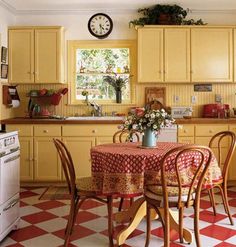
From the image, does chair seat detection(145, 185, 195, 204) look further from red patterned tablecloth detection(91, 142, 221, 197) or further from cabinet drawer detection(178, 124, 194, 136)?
cabinet drawer detection(178, 124, 194, 136)

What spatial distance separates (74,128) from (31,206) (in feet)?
4.24

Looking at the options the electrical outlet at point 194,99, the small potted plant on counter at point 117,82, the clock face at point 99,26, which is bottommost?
the electrical outlet at point 194,99

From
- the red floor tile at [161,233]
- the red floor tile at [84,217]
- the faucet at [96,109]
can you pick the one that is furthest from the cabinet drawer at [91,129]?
the red floor tile at [161,233]

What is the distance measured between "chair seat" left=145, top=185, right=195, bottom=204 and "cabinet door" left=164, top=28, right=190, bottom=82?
272 cm

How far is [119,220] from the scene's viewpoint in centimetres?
363

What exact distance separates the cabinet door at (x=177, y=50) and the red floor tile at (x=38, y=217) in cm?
263

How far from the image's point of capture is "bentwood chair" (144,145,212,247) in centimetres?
277

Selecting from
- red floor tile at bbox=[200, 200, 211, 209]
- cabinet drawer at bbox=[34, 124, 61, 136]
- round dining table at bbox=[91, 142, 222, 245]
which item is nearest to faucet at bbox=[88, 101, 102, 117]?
cabinet drawer at bbox=[34, 124, 61, 136]

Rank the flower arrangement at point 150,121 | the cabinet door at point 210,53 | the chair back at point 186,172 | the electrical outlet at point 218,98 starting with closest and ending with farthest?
the chair back at point 186,172 < the flower arrangement at point 150,121 < the cabinet door at point 210,53 < the electrical outlet at point 218,98

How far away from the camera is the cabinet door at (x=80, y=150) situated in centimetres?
518

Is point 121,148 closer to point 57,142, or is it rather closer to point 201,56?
point 57,142

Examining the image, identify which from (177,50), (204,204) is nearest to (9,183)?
(204,204)

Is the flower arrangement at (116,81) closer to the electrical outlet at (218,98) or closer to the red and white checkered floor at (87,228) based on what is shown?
the electrical outlet at (218,98)

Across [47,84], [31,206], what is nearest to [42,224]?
[31,206]
